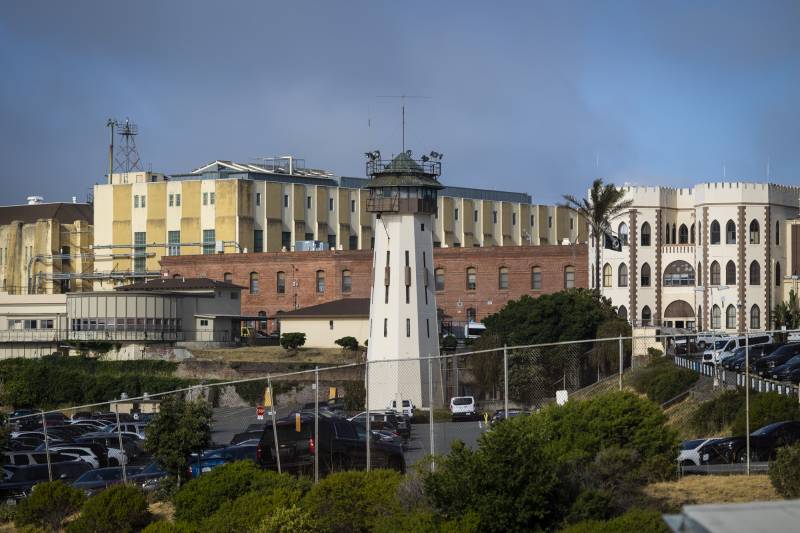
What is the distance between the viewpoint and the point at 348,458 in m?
26.0

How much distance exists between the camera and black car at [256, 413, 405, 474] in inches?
1018

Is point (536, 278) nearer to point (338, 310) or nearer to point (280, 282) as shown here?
point (338, 310)

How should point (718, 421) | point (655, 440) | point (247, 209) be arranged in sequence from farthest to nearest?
point (247, 209), point (718, 421), point (655, 440)

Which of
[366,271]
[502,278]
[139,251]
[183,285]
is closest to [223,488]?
[183,285]

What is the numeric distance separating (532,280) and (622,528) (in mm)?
69942

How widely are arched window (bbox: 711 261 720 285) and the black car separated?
47.0 meters

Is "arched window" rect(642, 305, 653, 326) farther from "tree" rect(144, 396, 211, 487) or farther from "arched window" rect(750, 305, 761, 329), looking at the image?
"tree" rect(144, 396, 211, 487)

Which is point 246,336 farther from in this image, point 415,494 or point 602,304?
point 415,494

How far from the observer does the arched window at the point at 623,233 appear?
7312 cm

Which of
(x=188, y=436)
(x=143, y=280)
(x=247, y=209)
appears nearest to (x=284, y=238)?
(x=247, y=209)

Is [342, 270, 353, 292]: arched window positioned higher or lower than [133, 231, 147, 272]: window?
lower

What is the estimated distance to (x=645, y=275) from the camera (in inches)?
2876

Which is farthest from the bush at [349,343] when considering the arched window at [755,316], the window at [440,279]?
the arched window at [755,316]

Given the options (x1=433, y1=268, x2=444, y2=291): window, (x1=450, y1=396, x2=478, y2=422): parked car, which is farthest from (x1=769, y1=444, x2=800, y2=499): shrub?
(x1=433, y1=268, x2=444, y2=291): window
